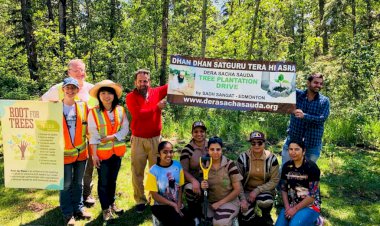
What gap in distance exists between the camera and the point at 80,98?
4.92 m

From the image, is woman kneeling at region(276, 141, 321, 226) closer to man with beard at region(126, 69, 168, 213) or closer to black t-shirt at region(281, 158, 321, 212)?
black t-shirt at region(281, 158, 321, 212)

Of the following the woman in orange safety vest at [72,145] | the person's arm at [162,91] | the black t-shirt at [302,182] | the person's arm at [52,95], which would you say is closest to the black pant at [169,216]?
the woman in orange safety vest at [72,145]

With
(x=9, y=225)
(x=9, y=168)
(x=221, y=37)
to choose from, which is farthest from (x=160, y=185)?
(x=221, y=37)

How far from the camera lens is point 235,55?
1997 centimetres

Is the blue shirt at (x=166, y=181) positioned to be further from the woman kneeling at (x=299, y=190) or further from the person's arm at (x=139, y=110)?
the woman kneeling at (x=299, y=190)

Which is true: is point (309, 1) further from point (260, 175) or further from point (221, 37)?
point (260, 175)

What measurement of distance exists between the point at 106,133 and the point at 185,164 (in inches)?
50.1

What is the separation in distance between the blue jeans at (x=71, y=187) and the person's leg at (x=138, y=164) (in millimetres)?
830

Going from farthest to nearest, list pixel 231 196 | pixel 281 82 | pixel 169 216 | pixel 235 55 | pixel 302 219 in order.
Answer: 1. pixel 235 55
2. pixel 281 82
3. pixel 231 196
4. pixel 169 216
5. pixel 302 219

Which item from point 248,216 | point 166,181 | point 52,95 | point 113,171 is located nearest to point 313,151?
point 248,216

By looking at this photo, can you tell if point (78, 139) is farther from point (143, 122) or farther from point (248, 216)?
point (248, 216)

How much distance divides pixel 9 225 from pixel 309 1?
2387cm

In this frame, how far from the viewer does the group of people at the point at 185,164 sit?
440 cm

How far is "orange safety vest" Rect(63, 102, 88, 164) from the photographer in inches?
175
